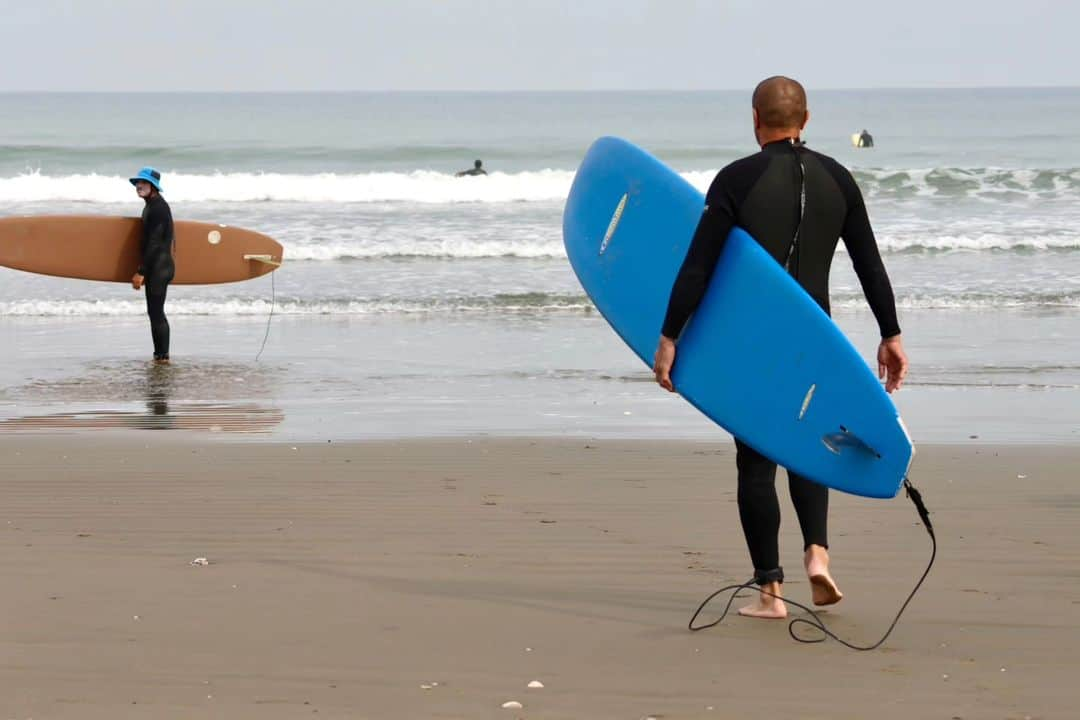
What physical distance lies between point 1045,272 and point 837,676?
1443 cm

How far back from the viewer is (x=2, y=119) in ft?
270

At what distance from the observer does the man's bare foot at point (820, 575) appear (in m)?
3.95

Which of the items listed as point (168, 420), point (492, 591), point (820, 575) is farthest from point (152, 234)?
point (820, 575)

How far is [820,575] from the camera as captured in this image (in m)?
3.94

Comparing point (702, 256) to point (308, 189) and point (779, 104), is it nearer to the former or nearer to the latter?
point (779, 104)

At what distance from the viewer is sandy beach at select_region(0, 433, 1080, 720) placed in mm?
3438

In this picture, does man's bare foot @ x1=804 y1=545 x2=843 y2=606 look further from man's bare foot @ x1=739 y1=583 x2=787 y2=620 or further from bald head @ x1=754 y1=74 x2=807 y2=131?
bald head @ x1=754 y1=74 x2=807 y2=131

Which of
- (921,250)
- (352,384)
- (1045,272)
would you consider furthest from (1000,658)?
(921,250)

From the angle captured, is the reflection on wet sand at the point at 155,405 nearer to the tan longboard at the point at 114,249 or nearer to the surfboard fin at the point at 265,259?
the tan longboard at the point at 114,249

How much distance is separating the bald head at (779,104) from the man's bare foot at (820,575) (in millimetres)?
1147

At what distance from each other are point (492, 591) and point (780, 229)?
1.44 metres

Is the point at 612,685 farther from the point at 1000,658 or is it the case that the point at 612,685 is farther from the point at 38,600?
the point at 38,600

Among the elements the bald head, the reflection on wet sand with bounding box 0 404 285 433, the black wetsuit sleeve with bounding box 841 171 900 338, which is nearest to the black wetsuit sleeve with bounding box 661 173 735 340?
the bald head

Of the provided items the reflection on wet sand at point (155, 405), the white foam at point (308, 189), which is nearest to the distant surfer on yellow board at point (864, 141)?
the white foam at point (308, 189)
